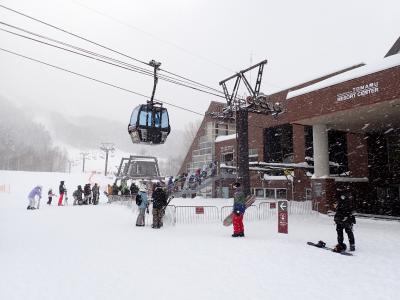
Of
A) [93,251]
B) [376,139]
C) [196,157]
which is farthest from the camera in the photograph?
[196,157]

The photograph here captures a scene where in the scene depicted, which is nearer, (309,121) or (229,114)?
(309,121)

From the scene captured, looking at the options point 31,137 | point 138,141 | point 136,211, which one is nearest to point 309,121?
point 138,141

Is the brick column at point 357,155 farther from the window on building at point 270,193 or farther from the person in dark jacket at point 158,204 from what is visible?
the person in dark jacket at point 158,204

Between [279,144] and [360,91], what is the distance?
16.4 meters

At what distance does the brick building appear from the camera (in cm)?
1445

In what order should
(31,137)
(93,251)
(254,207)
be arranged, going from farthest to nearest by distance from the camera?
(31,137), (254,207), (93,251)

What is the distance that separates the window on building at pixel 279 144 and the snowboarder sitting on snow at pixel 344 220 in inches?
816

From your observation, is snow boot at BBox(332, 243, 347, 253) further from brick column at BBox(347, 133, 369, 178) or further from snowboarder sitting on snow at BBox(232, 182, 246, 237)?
brick column at BBox(347, 133, 369, 178)

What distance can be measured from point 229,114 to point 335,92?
692 cm

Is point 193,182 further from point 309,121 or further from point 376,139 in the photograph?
point 376,139

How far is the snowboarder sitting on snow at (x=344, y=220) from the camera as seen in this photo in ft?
27.9

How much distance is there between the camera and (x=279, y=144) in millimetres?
30656

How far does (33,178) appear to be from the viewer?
51.9m

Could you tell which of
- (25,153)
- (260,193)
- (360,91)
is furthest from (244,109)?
(25,153)
